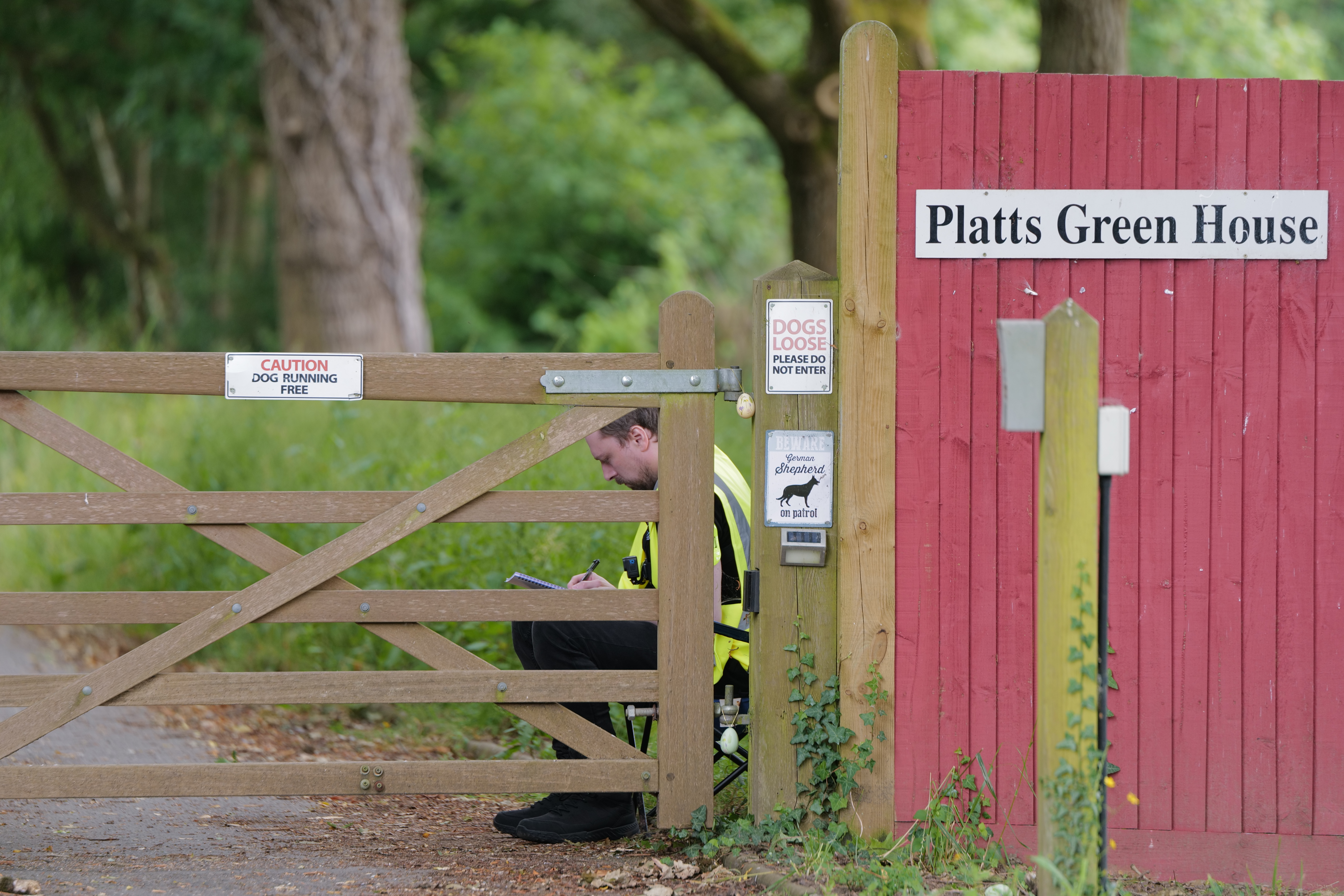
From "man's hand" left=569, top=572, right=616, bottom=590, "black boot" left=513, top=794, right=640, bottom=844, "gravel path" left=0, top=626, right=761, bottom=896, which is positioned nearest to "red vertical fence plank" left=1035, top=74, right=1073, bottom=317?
"man's hand" left=569, top=572, right=616, bottom=590

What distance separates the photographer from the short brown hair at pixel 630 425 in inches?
159

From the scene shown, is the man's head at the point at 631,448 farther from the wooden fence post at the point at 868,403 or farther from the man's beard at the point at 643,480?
the wooden fence post at the point at 868,403

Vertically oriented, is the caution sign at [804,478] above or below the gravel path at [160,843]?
→ above

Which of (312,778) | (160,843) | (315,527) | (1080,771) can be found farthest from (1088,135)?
(315,527)

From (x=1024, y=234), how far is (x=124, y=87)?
58.0 ft

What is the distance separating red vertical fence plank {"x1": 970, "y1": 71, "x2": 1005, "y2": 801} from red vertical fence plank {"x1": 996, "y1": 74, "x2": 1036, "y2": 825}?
2 cm

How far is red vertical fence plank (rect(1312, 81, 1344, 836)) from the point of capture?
3.76 meters

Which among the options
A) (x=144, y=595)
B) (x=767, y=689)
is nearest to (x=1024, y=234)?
(x=767, y=689)

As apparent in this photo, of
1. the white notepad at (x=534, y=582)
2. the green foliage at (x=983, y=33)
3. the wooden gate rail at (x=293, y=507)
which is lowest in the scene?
the white notepad at (x=534, y=582)

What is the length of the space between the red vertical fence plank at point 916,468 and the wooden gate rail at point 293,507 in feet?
2.68

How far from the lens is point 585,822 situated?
419 cm

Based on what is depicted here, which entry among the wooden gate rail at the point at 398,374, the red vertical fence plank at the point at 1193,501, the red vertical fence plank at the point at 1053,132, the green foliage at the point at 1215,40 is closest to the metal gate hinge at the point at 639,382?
the wooden gate rail at the point at 398,374

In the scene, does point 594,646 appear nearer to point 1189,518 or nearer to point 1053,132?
point 1189,518

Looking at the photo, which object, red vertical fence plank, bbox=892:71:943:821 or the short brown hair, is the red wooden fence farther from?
the short brown hair
